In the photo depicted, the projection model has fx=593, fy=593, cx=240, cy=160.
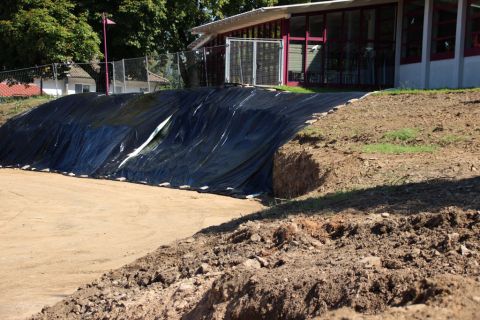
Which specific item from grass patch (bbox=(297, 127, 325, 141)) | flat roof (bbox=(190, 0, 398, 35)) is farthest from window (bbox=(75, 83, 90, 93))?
grass patch (bbox=(297, 127, 325, 141))

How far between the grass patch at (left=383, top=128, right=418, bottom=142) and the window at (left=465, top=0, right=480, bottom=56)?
761 cm

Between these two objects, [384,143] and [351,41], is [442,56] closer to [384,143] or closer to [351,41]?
[351,41]

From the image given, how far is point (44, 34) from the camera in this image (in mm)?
30875

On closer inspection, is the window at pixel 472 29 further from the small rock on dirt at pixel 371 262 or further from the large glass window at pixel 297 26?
the small rock on dirt at pixel 371 262

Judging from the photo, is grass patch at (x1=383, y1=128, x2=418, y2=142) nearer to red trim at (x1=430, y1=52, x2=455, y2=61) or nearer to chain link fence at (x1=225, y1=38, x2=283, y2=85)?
red trim at (x1=430, y1=52, x2=455, y2=61)

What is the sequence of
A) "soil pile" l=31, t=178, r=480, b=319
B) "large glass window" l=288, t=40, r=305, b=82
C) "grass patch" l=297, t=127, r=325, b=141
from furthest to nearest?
1. "large glass window" l=288, t=40, r=305, b=82
2. "grass patch" l=297, t=127, r=325, b=141
3. "soil pile" l=31, t=178, r=480, b=319

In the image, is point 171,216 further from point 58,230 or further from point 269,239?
point 269,239

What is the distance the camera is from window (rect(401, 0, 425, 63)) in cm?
2156

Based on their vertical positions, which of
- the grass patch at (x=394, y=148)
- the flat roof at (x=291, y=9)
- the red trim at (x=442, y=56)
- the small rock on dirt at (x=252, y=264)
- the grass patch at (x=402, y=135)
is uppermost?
the flat roof at (x=291, y=9)

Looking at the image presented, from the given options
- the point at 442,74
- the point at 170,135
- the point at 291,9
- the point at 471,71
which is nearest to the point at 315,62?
the point at 291,9

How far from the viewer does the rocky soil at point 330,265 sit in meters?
3.65

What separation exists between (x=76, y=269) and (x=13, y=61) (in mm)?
28388

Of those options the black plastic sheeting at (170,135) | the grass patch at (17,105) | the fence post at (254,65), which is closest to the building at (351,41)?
the fence post at (254,65)

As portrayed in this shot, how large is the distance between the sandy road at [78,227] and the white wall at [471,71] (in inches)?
365
